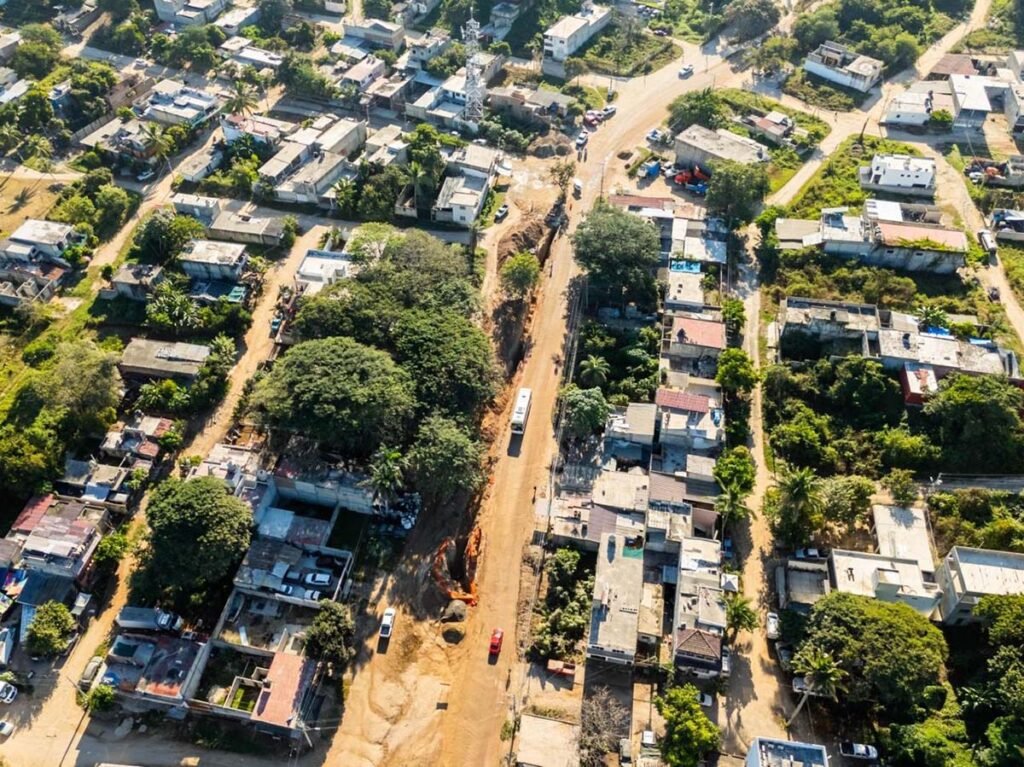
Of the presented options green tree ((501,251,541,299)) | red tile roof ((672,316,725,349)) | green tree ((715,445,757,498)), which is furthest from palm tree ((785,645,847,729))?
green tree ((501,251,541,299))

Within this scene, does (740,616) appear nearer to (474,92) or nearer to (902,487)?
(902,487)

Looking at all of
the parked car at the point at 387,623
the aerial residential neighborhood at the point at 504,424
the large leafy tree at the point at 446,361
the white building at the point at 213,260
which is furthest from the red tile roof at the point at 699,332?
the white building at the point at 213,260

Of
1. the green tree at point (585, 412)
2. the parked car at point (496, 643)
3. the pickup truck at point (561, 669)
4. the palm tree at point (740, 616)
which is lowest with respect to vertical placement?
the pickup truck at point (561, 669)

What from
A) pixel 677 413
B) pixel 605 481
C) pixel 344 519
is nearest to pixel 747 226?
pixel 677 413

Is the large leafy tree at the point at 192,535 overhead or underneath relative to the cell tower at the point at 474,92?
underneath

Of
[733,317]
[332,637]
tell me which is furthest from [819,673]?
[733,317]

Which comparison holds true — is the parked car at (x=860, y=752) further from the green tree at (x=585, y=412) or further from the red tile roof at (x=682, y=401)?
the green tree at (x=585, y=412)

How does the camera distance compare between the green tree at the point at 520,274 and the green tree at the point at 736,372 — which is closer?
the green tree at the point at 736,372
